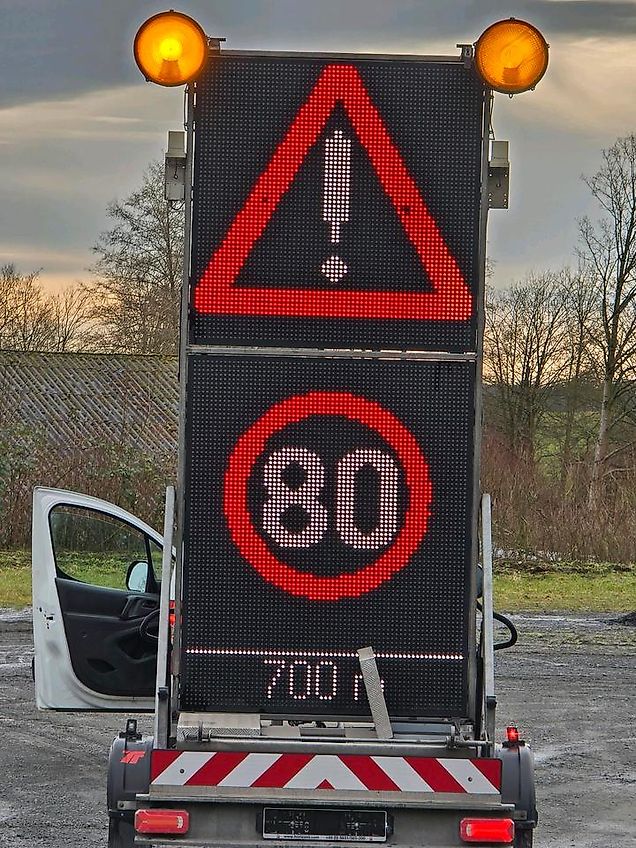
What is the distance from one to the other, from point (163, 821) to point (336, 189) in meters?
2.27

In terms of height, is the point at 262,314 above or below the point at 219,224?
below

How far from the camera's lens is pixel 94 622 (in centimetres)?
884

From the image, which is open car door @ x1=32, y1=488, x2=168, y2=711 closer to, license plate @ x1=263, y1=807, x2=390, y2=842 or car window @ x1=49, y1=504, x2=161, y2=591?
car window @ x1=49, y1=504, x2=161, y2=591

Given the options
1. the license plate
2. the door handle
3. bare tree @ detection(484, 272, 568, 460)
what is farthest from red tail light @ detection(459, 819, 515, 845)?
bare tree @ detection(484, 272, 568, 460)

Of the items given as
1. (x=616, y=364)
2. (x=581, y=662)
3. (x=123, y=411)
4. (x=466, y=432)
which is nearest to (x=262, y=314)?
(x=466, y=432)

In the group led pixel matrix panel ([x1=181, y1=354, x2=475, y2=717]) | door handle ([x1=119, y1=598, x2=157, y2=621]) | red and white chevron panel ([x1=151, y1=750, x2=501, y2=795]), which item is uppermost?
led pixel matrix panel ([x1=181, y1=354, x2=475, y2=717])

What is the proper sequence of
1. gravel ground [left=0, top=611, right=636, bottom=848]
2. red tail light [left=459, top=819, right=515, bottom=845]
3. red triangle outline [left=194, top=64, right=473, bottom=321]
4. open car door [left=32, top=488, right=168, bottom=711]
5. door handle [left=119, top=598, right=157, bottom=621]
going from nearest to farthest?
red tail light [left=459, top=819, right=515, bottom=845]
red triangle outline [left=194, top=64, right=473, bottom=321]
gravel ground [left=0, top=611, right=636, bottom=848]
open car door [left=32, top=488, right=168, bottom=711]
door handle [left=119, top=598, right=157, bottom=621]

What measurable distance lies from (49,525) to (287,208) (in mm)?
3466

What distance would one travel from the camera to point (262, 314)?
5.23m

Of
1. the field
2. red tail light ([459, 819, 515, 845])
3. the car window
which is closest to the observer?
red tail light ([459, 819, 515, 845])

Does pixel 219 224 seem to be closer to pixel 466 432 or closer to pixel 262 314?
pixel 262 314

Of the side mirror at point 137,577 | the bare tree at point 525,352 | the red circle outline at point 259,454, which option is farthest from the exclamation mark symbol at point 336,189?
the bare tree at point 525,352

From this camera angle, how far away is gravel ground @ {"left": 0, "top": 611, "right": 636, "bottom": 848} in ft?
26.7

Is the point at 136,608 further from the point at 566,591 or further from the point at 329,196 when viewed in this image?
the point at 566,591
